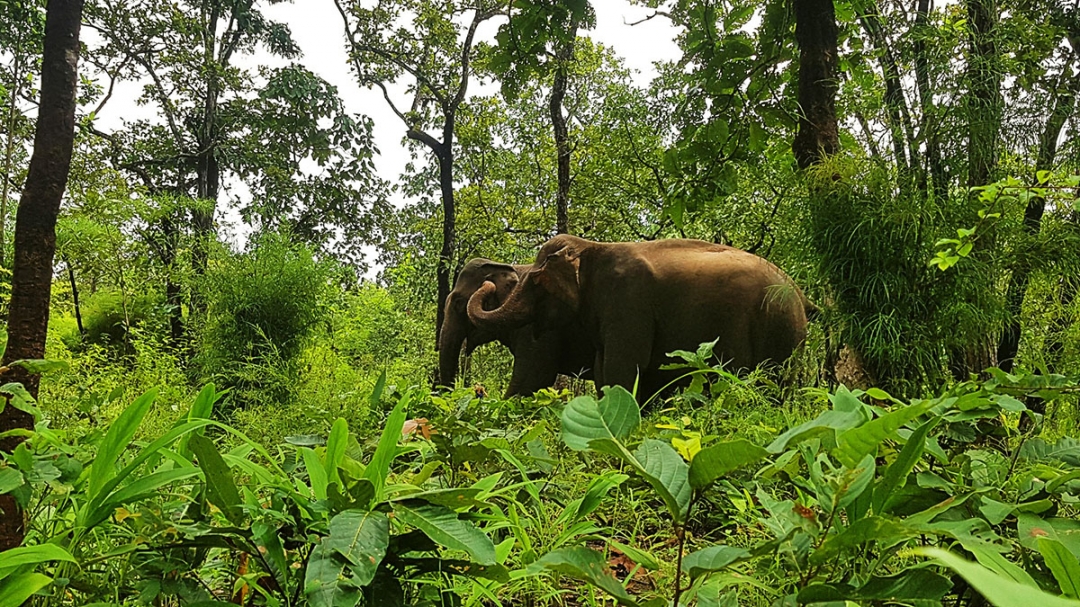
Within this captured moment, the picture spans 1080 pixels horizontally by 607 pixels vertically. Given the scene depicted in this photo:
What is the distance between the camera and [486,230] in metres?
10.2

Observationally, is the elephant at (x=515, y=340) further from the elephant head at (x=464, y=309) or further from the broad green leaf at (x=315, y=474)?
the broad green leaf at (x=315, y=474)

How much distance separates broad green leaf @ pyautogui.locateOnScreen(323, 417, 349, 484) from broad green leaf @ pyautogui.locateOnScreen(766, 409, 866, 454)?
16.3 inches

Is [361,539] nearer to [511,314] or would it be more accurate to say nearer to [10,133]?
[511,314]

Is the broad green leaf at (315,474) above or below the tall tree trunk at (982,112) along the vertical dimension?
below

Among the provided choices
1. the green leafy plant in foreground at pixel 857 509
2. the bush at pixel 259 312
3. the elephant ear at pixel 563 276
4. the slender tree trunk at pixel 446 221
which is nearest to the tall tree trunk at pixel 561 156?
the slender tree trunk at pixel 446 221

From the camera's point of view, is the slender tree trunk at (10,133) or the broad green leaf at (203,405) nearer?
the broad green leaf at (203,405)

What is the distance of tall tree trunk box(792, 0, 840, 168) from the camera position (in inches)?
96.9

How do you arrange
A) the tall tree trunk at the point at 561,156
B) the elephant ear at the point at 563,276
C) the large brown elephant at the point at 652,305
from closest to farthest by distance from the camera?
the large brown elephant at the point at 652,305, the elephant ear at the point at 563,276, the tall tree trunk at the point at 561,156

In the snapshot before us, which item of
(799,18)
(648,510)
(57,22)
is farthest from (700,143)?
(57,22)

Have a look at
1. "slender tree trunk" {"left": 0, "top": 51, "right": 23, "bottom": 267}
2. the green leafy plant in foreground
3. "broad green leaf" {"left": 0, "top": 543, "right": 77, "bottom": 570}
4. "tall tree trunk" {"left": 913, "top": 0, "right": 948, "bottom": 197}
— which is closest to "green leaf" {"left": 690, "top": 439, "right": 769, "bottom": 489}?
A: the green leafy plant in foreground

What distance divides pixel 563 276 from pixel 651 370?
97cm

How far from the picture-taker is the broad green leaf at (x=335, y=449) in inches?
26.0

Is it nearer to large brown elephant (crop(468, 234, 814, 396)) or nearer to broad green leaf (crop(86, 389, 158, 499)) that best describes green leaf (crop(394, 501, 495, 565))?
broad green leaf (crop(86, 389, 158, 499))

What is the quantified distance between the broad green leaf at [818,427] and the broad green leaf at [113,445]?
610 millimetres
